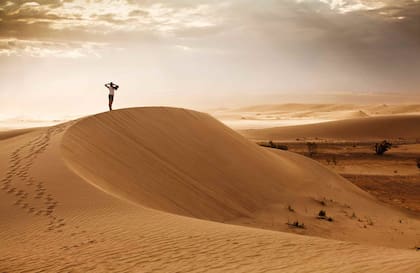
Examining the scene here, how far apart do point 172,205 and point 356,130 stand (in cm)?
3397

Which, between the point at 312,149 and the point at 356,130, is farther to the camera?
the point at 356,130

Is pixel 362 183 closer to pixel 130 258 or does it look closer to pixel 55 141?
pixel 55 141

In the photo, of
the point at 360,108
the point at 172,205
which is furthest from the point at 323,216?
the point at 360,108

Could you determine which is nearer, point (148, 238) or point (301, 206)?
point (148, 238)

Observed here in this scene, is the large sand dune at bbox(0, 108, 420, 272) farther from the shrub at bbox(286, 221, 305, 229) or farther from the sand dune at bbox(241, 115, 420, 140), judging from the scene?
the sand dune at bbox(241, 115, 420, 140)

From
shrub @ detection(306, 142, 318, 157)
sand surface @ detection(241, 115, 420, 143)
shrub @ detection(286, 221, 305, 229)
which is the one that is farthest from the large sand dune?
sand surface @ detection(241, 115, 420, 143)

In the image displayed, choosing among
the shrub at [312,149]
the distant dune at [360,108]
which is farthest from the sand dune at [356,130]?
the distant dune at [360,108]

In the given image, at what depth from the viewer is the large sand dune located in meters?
5.91

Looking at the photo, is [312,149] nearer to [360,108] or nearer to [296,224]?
[296,224]

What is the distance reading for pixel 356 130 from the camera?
41.3 metres

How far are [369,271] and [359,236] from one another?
564 centimetres

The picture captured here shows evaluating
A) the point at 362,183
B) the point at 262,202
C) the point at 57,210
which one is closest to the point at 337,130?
the point at 362,183

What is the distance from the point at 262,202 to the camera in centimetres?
1261

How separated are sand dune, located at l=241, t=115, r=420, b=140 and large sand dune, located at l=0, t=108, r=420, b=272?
20367 mm
